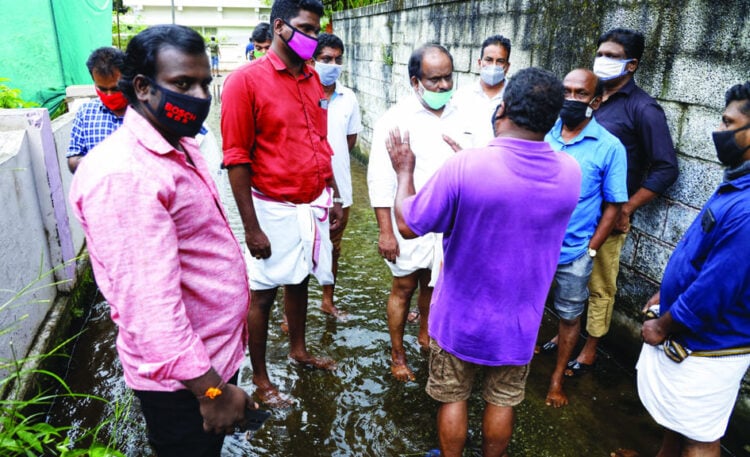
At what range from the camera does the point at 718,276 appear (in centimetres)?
188

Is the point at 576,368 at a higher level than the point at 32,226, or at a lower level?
lower

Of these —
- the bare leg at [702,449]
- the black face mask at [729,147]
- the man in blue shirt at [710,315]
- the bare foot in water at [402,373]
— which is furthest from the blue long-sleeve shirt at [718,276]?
the bare foot in water at [402,373]

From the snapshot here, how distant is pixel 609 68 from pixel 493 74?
1128mm

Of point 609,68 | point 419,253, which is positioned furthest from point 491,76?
point 419,253

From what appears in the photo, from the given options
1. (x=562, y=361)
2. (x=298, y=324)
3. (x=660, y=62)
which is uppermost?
(x=660, y=62)

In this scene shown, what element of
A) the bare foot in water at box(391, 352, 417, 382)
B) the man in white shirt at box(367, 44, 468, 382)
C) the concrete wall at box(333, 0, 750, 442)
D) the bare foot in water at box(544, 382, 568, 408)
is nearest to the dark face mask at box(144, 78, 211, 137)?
the man in white shirt at box(367, 44, 468, 382)

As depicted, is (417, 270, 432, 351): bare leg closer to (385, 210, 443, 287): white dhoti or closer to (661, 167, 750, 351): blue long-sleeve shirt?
(385, 210, 443, 287): white dhoti

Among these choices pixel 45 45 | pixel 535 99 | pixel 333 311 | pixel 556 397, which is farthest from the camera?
pixel 45 45

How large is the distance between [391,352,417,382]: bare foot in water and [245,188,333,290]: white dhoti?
887 mm

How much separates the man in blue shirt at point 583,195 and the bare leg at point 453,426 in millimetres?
1074

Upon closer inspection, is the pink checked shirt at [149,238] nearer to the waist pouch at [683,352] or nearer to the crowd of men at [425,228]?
→ the crowd of men at [425,228]

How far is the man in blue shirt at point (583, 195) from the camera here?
290cm

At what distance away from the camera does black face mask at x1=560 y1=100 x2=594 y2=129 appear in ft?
Answer: 9.50

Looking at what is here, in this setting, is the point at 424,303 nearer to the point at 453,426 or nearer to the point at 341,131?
the point at 453,426
